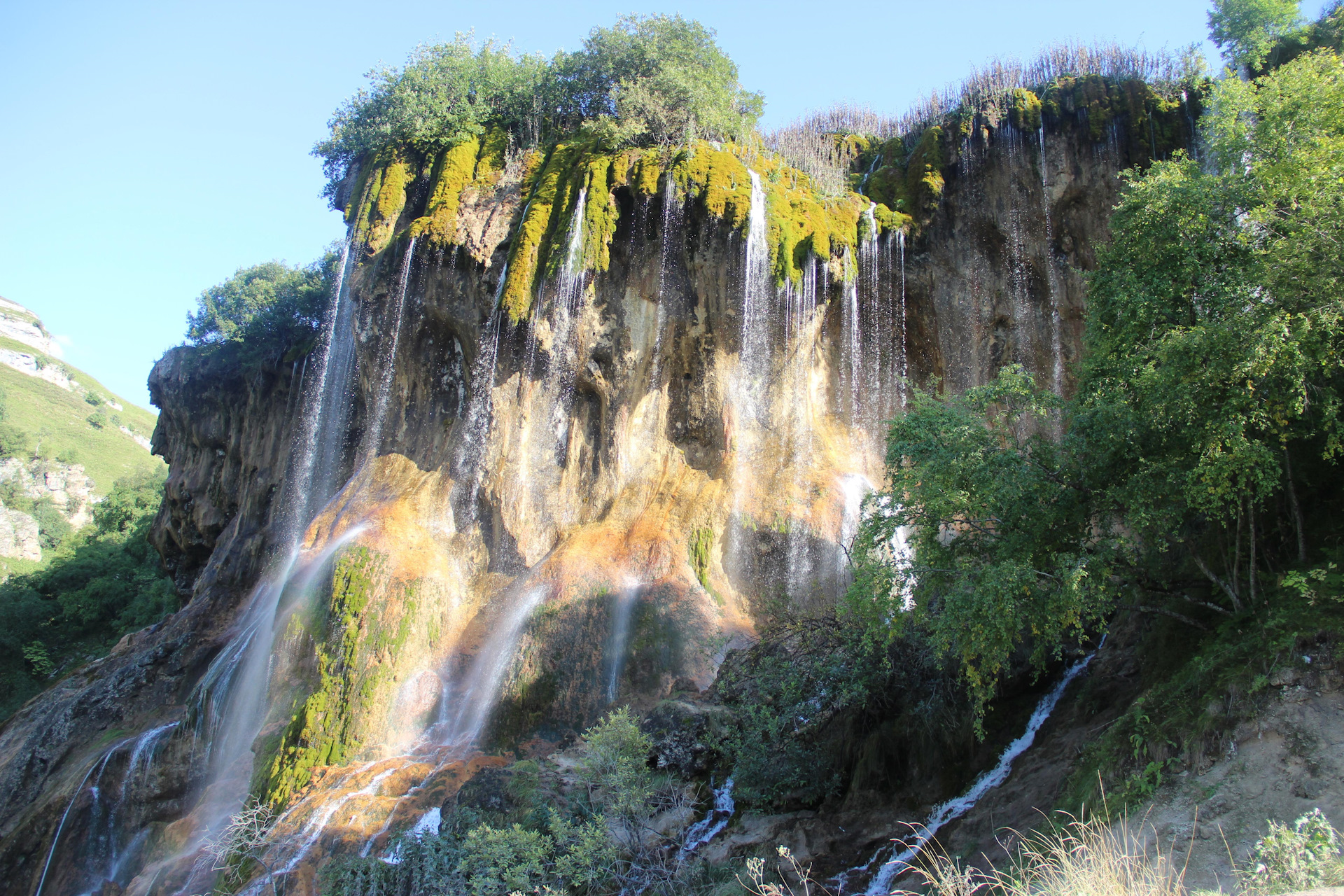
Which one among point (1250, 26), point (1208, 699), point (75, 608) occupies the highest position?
point (1250, 26)

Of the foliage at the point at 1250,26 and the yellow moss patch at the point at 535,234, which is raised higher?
the foliage at the point at 1250,26

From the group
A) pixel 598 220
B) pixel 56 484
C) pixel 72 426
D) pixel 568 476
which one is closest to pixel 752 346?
pixel 598 220

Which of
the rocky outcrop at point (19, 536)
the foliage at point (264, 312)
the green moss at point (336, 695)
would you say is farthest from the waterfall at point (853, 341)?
the rocky outcrop at point (19, 536)

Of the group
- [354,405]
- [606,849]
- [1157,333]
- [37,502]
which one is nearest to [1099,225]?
[1157,333]

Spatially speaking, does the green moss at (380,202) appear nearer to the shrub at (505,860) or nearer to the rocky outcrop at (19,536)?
the shrub at (505,860)

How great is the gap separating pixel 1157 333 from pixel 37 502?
76195mm

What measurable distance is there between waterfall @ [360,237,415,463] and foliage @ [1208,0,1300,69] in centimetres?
2205

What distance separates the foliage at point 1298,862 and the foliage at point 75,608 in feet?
128

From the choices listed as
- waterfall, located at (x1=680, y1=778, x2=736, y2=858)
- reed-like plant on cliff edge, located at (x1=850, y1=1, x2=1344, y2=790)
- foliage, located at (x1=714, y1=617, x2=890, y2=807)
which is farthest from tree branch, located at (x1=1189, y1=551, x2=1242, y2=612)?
waterfall, located at (x1=680, y1=778, x2=736, y2=858)

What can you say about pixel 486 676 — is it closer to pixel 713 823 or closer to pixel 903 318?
pixel 713 823

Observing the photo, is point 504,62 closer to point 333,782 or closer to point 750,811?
point 333,782

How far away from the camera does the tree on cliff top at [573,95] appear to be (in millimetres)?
21875

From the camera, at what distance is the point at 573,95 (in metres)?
24.6

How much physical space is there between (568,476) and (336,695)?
276 inches
